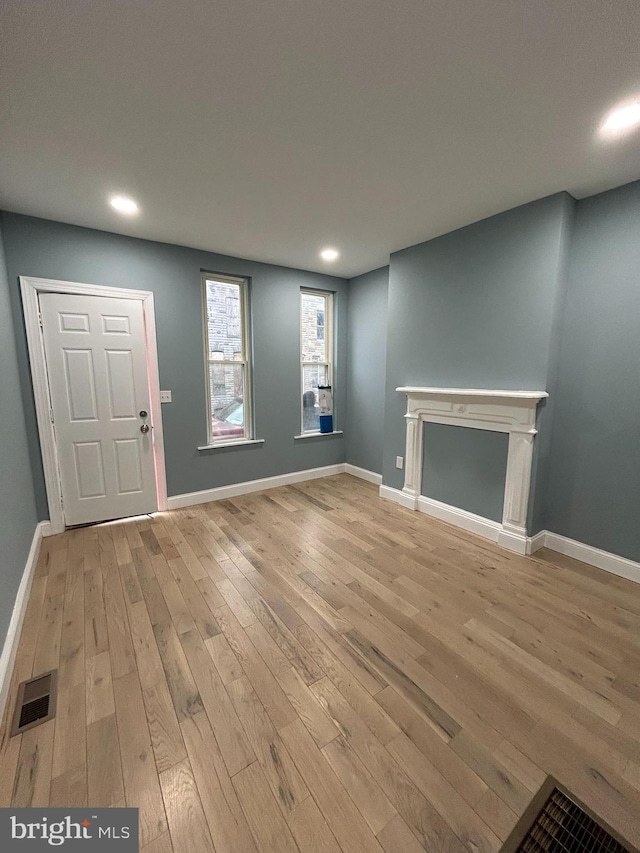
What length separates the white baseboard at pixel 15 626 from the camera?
1509 mm

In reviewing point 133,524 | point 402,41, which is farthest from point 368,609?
point 402,41

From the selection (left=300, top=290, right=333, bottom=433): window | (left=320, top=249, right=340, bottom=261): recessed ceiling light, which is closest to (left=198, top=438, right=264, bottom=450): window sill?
(left=300, top=290, right=333, bottom=433): window

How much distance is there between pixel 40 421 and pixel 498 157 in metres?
3.87

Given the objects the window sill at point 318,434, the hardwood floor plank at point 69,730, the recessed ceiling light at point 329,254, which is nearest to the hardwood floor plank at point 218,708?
the hardwood floor plank at point 69,730

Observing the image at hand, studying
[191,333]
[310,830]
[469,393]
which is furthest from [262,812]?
[191,333]

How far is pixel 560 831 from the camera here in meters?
1.07

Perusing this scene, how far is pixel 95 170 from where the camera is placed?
213 centimetres

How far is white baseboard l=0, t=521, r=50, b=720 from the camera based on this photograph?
59.4 inches

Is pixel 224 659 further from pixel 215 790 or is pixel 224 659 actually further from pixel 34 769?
pixel 34 769

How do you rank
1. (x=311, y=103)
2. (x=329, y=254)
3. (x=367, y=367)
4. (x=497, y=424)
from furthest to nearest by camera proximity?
(x=367, y=367) < (x=329, y=254) < (x=497, y=424) < (x=311, y=103)

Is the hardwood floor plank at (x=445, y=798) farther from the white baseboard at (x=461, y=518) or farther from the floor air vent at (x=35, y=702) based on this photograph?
the white baseboard at (x=461, y=518)

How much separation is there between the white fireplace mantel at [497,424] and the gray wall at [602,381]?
296 millimetres

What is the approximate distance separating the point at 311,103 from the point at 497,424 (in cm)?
246

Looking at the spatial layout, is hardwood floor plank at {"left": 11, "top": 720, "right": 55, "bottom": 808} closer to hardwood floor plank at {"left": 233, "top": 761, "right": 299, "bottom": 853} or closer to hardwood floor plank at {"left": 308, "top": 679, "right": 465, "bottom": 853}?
hardwood floor plank at {"left": 233, "top": 761, "right": 299, "bottom": 853}
